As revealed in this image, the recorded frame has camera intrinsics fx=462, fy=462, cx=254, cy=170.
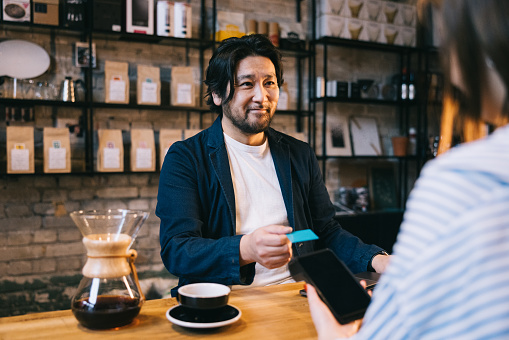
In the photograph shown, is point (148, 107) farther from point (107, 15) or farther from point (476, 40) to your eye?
point (476, 40)

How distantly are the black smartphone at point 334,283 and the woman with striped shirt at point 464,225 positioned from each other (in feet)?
1.18

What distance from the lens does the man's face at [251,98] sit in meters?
1.95

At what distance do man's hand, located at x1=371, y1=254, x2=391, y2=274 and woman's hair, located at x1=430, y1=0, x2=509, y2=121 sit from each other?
105 centimetres

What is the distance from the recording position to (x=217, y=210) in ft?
5.91

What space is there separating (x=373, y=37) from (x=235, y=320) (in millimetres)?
3487

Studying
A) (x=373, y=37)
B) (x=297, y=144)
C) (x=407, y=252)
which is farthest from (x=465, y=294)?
(x=373, y=37)

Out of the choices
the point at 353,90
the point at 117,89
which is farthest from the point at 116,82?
the point at 353,90

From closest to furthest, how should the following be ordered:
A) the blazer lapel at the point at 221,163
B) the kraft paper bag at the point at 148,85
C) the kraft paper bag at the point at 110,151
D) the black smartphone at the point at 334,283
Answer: the black smartphone at the point at 334,283 < the blazer lapel at the point at 221,163 < the kraft paper bag at the point at 110,151 < the kraft paper bag at the point at 148,85

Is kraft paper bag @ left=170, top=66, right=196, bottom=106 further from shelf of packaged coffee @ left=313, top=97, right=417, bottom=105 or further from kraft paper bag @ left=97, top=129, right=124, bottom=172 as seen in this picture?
shelf of packaged coffee @ left=313, top=97, right=417, bottom=105

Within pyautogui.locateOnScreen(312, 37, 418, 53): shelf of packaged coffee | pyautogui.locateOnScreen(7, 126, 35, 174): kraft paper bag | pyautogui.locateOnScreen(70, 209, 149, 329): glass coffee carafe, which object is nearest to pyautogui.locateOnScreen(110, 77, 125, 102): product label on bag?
pyautogui.locateOnScreen(7, 126, 35, 174): kraft paper bag

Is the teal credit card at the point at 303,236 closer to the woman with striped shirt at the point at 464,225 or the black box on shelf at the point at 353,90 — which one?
the woman with striped shirt at the point at 464,225

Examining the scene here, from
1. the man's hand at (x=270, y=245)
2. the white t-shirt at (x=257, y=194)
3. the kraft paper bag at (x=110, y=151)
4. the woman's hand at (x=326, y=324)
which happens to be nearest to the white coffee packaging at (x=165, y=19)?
the kraft paper bag at (x=110, y=151)

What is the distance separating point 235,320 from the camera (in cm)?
108

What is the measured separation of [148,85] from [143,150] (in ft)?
1.51
